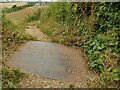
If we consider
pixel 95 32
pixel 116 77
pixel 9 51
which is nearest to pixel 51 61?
pixel 9 51

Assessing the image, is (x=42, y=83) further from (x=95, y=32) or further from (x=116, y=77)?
(x=95, y=32)

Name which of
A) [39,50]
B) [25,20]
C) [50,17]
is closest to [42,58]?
[39,50]

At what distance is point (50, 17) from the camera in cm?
898

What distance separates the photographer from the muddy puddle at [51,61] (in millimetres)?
4508

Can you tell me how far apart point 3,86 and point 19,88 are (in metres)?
0.25

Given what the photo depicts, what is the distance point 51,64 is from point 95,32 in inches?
60.6

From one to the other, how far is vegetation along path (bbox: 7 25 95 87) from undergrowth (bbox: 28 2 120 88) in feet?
0.85

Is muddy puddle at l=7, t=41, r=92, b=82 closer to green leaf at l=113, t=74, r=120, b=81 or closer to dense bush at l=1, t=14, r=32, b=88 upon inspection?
dense bush at l=1, t=14, r=32, b=88

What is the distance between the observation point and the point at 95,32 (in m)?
5.83

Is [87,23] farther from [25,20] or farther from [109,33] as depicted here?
[25,20]

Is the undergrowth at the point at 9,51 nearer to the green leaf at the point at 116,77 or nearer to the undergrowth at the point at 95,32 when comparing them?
the undergrowth at the point at 95,32

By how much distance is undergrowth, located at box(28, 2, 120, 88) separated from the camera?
14.0ft

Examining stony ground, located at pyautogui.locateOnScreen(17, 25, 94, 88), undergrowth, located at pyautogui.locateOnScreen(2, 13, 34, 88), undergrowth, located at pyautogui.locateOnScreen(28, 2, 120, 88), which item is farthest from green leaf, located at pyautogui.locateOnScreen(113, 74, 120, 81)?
undergrowth, located at pyautogui.locateOnScreen(2, 13, 34, 88)

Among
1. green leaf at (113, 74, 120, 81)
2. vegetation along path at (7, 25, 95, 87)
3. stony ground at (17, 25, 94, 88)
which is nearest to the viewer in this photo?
green leaf at (113, 74, 120, 81)
